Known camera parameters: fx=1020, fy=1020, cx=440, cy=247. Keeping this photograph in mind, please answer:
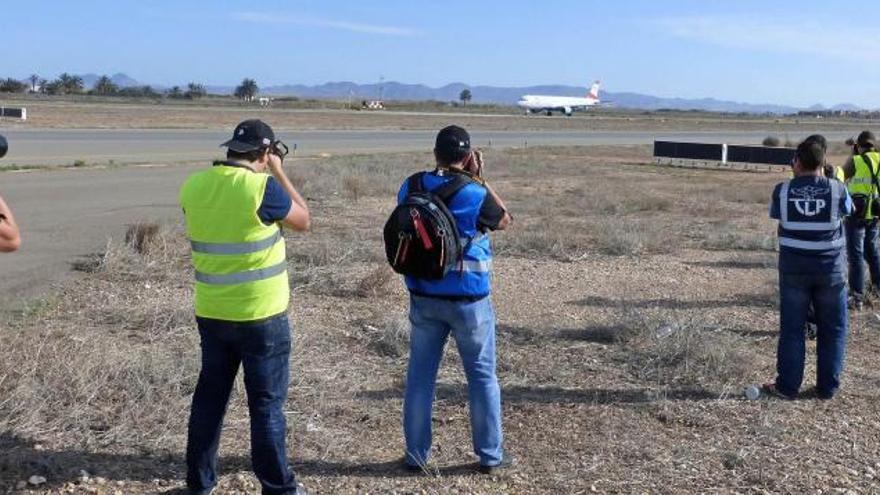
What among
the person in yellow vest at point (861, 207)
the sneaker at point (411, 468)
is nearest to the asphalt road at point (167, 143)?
the person in yellow vest at point (861, 207)

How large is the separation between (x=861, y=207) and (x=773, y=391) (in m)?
3.66

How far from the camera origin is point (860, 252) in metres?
10.2

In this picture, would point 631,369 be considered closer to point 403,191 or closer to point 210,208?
point 403,191

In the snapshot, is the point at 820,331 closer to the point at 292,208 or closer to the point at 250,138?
the point at 292,208

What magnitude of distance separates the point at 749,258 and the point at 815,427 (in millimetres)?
Result: 7846

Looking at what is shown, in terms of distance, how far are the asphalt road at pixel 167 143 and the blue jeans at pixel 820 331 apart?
972 inches

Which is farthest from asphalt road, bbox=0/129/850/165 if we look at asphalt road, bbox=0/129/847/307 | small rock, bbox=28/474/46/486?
small rock, bbox=28/474/46/486

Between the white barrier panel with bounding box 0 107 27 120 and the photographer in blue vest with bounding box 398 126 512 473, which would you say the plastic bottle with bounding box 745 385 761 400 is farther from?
the white barrier panel with bounding box 0 107 27 120

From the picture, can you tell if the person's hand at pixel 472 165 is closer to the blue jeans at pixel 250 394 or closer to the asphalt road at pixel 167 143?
the blue jeans at pixel 250 394

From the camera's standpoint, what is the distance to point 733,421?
21.7 feet

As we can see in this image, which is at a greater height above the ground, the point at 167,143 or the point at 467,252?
the point at 467,252

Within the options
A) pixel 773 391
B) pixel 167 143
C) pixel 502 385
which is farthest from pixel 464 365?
pixel 167 143

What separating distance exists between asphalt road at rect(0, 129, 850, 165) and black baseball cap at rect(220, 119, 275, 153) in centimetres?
2505

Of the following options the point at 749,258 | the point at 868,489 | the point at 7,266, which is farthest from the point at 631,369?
the point at 7,266
